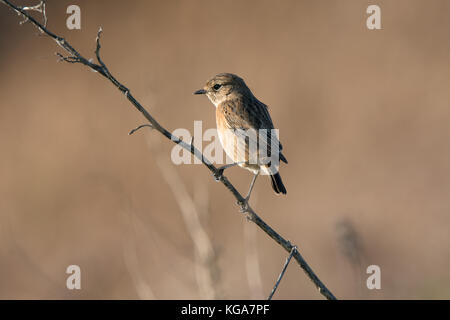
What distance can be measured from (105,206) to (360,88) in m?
7.02

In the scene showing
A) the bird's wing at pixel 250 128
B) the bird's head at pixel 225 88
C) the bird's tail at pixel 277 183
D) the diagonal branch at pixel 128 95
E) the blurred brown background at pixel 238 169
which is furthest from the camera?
the blurred brown background at pixel 238 169

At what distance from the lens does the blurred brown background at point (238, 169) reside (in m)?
11.7

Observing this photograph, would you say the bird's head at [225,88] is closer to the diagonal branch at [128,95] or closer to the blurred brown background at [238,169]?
the diagonal branch at [128,95]

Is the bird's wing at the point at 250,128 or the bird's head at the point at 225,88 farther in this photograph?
the bird's head at the point at 225,88

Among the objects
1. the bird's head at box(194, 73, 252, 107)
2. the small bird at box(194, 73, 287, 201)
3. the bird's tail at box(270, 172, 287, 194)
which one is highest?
the bird's head at box(194, 73, 252, 107)

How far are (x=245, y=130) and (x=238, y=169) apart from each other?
852 cm

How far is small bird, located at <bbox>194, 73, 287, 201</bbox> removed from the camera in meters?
5.25

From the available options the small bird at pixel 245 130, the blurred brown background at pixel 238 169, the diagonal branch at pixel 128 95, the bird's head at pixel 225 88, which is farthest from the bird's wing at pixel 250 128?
the blurred brown background at pixel 238 169

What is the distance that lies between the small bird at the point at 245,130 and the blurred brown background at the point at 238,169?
188 inches

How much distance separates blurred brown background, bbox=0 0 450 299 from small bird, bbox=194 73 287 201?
478 centimetres

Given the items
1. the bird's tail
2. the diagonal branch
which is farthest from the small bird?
the diagonal branch

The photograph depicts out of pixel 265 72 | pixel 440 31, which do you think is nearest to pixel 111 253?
pixel 265 72

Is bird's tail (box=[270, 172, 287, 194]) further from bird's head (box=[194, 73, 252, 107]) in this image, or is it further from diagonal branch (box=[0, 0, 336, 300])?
diagonal branch (box=[0, 0, 336, 300])

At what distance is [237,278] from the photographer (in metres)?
10.6
